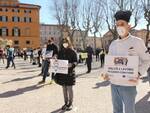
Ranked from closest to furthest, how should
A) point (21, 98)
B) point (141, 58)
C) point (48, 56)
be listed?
point (141, 58), point (21, 98), point (48, 56)

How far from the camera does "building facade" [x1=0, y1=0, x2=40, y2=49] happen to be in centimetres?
11688

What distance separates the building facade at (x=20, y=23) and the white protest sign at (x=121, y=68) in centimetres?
11160

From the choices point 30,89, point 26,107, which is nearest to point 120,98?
point 26,107

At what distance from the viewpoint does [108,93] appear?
12.9 m

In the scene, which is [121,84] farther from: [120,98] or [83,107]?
[83,107]

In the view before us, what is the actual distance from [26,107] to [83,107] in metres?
1.45

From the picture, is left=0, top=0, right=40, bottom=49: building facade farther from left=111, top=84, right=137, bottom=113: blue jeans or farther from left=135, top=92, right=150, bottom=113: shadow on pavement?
left=111, top=84, right=137, bottom=113: blue jeans

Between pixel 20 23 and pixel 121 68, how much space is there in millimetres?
114671

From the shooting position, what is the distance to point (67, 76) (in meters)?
9.81

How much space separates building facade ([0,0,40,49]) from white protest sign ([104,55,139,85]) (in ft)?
366

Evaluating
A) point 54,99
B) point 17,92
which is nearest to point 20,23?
point 17,92

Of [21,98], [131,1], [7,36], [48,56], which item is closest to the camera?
[21,98]

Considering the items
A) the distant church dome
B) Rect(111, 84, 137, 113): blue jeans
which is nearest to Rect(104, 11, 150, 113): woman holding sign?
Rect(111, 84, 137, 113): blue jeans

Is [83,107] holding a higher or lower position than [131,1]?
lower
